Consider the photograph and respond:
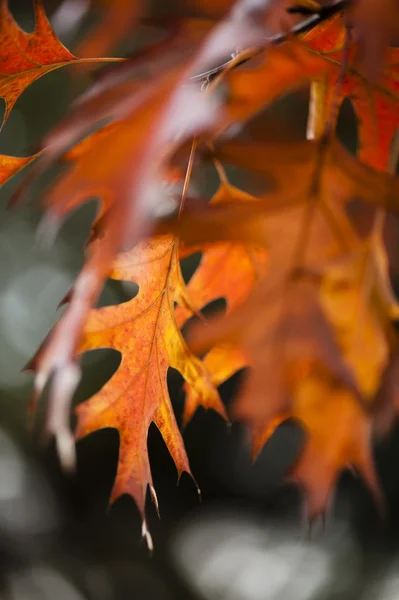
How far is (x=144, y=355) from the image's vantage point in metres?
0.52

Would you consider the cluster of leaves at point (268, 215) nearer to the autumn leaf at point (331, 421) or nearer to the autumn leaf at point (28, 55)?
the autumn leaf at point (331, 421)

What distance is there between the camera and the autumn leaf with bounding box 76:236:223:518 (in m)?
0.50

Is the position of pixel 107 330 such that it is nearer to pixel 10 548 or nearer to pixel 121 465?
pixel 121 465

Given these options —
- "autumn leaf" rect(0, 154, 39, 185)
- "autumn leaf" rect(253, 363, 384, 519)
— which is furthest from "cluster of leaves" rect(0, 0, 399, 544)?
"autumn leaf" rect(0, 154, 39, 185)

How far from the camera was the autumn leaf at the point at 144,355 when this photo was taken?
0.50 meters

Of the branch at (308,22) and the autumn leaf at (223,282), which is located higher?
the branch at (308,22)

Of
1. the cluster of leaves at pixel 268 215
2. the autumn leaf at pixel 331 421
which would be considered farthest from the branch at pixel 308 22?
the autumn leaf at pixel 331 421

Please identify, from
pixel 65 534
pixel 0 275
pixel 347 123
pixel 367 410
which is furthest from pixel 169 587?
pixel 367 410

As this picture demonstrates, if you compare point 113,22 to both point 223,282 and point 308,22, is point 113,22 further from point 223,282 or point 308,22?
point 223,282

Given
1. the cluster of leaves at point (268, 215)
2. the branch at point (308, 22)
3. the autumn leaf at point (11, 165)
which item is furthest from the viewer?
the autumn leaf at point (11, 165)

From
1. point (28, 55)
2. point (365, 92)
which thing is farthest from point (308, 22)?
point (28, 55)

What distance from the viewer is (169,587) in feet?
11.0

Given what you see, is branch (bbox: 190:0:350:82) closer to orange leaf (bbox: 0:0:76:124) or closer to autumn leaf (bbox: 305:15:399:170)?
autumn leaf (bbox: 305:15:399:170)

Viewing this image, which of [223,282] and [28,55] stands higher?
[28,55]
